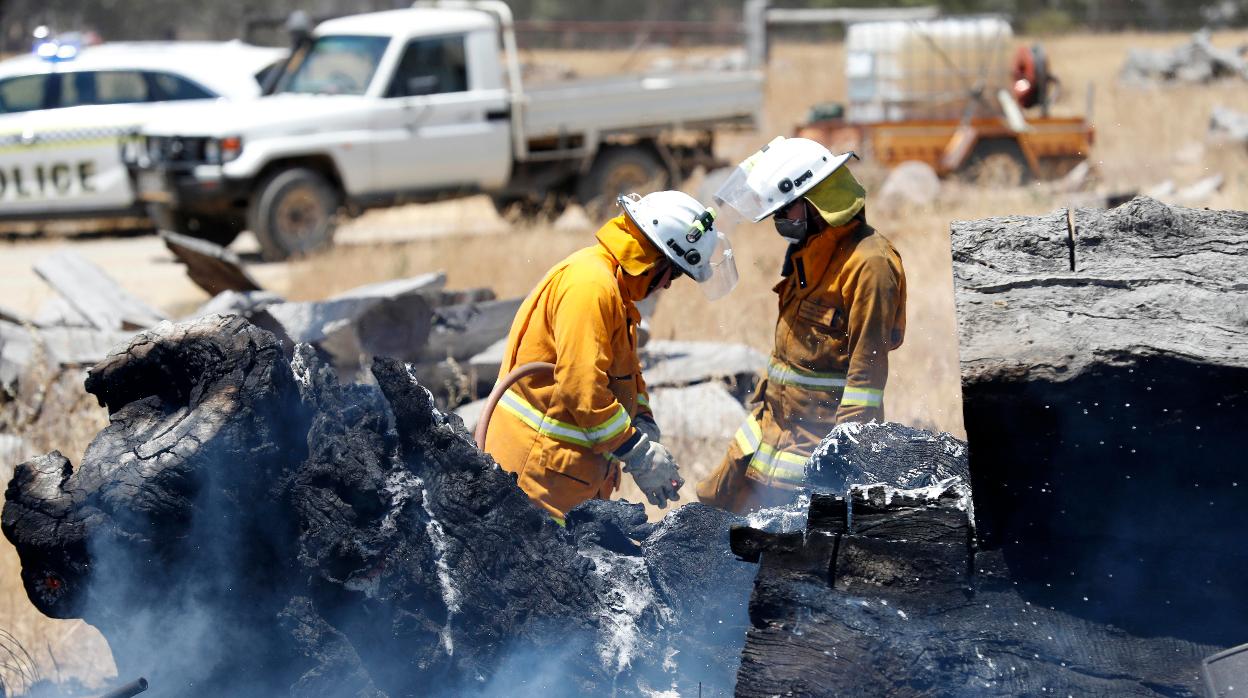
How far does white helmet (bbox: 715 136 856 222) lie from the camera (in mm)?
4422

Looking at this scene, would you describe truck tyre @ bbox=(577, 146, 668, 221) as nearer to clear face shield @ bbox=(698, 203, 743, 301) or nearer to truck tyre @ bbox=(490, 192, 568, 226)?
truck tyre @ bbox=(490, 192, 568, 226)

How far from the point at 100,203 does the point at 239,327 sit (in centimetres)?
1134

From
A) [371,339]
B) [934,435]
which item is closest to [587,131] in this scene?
[371,339]

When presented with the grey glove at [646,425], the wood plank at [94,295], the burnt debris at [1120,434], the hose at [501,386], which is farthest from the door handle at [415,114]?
the burnt debris at [1120,434]

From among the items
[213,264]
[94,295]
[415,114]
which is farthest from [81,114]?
[213,264]

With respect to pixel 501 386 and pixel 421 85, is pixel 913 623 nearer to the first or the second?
pixel 501 386

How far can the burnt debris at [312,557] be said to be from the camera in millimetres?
2938

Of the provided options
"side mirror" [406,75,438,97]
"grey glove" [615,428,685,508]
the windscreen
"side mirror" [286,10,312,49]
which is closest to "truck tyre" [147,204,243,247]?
the windscreen

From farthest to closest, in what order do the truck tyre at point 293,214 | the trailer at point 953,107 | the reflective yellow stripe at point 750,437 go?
the trailer at point 953,107, the truck tyre at point 293,214, the reflective yellow stripe at point 750,437

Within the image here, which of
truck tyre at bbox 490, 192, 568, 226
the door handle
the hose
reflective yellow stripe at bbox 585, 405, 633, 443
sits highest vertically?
the hose

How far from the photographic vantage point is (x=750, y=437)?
15.7ft

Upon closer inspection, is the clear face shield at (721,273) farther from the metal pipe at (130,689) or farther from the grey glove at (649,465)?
the metal pipe at (130,689)

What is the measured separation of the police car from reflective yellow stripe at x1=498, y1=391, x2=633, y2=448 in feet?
33.0

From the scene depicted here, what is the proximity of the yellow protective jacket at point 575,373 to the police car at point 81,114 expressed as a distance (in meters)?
10.1
